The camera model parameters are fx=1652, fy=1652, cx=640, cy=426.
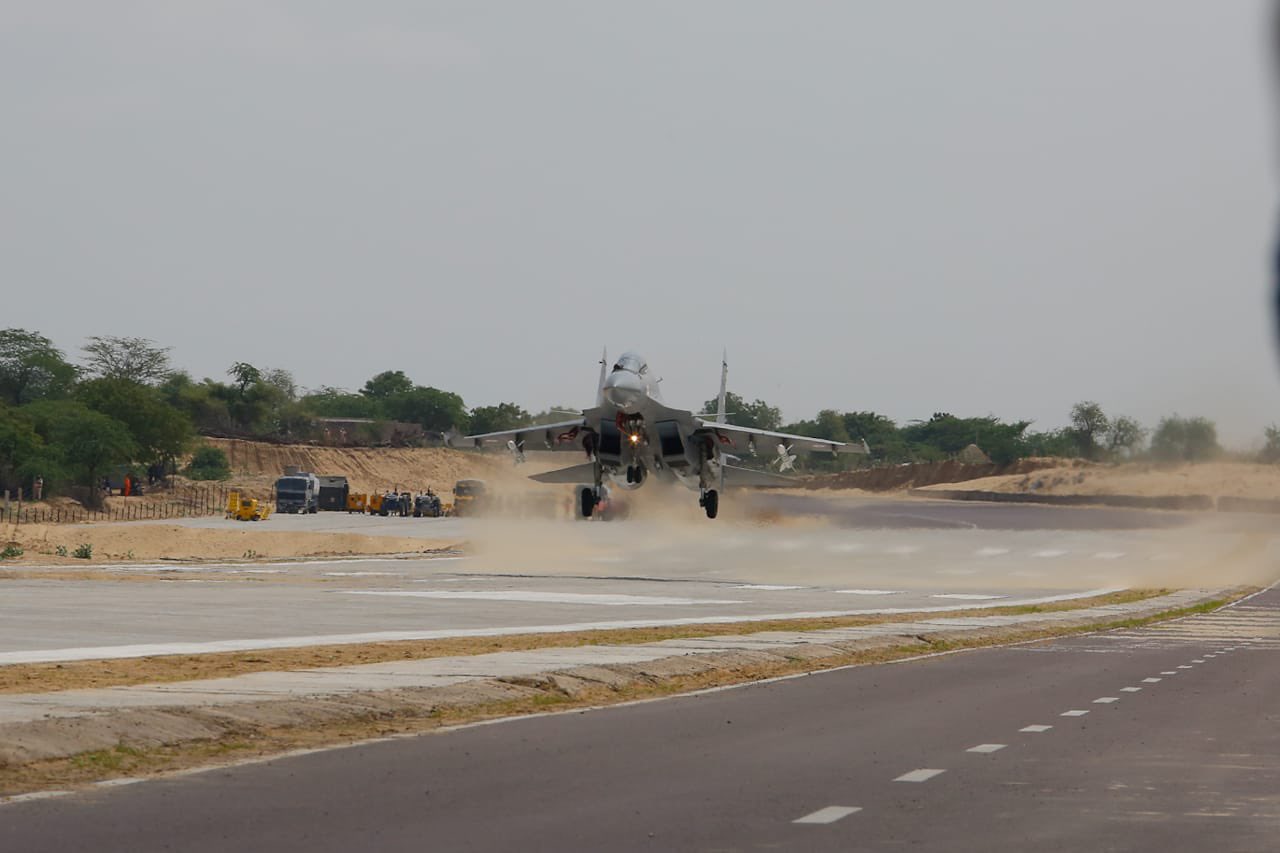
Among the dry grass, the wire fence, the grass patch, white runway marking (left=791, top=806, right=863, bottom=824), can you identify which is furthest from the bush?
white runway marking (left=791, top=806, right=863, bottom=824)

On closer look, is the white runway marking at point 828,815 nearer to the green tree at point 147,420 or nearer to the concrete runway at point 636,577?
the concrete runway at point 636,577

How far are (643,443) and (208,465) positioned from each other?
373 ft

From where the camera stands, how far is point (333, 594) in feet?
145

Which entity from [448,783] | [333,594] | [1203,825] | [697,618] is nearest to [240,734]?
[448,783]

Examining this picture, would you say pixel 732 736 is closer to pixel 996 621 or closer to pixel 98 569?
pixel 996 621

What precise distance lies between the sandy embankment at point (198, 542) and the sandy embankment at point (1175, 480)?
125 ft

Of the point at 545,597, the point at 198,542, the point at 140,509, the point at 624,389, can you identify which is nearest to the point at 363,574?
the point at 624,389

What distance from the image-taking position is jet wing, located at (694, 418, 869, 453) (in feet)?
201

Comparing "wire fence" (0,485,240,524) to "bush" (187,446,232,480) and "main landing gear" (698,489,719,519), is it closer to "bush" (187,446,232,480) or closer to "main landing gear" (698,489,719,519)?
"bush" (187,446,232,480)

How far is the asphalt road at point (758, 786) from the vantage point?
9.88 metres

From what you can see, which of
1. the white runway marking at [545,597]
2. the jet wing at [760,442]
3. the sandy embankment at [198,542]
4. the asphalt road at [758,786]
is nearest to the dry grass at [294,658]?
the asphalt road at [758,786]

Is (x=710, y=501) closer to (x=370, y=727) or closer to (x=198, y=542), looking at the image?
(x=198, y=542)

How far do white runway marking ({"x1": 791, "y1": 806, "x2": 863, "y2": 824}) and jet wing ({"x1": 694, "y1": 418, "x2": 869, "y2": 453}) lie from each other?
48.8 metres

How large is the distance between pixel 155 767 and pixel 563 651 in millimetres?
12496
